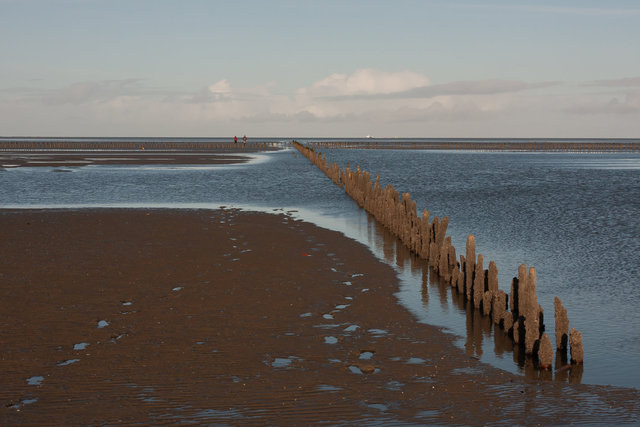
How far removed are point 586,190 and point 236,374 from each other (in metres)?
43.6

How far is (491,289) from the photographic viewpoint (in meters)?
13.1

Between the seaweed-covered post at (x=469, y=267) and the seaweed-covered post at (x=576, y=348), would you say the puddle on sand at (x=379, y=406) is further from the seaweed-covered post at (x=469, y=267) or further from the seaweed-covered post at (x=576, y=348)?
the seaweed-covered post at (x=469, y=267)

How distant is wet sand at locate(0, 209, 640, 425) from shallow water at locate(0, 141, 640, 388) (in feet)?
2.92

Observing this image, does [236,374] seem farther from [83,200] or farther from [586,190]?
[586,190]

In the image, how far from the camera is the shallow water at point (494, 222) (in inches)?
493

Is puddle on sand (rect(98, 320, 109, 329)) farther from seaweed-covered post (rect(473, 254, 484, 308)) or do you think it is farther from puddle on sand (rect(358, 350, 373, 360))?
seaweed-covered post (rect(473, 254, 484, 308))

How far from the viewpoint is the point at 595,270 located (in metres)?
18.3

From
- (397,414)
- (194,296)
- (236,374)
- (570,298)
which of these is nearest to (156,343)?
(236,374)

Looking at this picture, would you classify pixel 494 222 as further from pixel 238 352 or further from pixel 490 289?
pixel 238 352

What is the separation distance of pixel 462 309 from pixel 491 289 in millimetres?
1023

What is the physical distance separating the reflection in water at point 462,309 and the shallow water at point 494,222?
0.12 feet

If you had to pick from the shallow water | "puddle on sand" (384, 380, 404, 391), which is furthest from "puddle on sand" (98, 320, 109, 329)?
the shallow water

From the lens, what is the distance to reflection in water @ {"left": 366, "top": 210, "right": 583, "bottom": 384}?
402 inches

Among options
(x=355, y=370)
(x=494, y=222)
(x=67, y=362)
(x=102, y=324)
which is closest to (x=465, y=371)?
(x=355, y=370)
